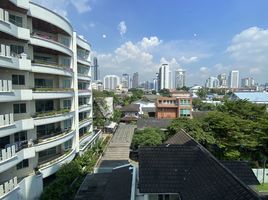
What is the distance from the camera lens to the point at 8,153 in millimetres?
14961

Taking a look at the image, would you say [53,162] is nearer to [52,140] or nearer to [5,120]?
[52,140]

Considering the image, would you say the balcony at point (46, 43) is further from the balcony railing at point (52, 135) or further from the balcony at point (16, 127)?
the balcony railing at point (52, 135)

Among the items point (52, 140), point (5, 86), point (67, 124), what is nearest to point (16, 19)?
point (5, 86)

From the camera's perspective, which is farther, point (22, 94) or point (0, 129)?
point (22, 94)

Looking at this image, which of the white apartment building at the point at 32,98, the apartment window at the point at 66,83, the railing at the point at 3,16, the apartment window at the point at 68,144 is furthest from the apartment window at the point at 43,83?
the railing at the point at 3,16

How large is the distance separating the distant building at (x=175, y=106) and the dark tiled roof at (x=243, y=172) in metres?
38.3

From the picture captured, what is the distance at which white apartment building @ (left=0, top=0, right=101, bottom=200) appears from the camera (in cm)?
1530

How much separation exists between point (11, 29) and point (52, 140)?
974 centimetres

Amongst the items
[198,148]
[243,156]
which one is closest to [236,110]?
[243,156]

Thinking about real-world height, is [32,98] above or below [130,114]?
above

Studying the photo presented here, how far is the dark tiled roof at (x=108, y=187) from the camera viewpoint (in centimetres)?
1449

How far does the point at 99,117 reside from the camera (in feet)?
142

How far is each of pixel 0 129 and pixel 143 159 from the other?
9.49m

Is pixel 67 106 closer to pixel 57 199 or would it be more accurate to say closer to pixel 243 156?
pixel 57 199
